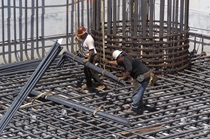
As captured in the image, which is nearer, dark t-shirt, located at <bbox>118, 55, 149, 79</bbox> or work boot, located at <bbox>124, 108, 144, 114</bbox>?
dark t-shirt, located at <bbox>118, 55, 149, 79</bbox>

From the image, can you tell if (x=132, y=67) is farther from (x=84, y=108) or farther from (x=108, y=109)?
(x=84, y=108)

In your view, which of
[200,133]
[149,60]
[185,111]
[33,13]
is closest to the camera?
[200,133]

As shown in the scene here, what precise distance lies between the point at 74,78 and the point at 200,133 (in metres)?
5.03

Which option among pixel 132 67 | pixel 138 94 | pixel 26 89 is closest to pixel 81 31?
pixel 132 67

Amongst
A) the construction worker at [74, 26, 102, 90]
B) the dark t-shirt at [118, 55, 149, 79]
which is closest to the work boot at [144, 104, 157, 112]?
the dark t-shirt at [118, 55, 149, 79]

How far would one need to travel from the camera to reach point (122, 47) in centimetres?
1866

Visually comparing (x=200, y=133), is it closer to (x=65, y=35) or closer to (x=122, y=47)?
(x=122, y=47)

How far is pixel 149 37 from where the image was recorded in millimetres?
18453

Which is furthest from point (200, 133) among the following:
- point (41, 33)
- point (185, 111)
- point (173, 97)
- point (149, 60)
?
point (41, 33)

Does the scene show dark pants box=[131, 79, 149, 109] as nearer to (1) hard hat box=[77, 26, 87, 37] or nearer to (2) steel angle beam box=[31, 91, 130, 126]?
(2) steel angle beam box=[31, 91, 130, 126]

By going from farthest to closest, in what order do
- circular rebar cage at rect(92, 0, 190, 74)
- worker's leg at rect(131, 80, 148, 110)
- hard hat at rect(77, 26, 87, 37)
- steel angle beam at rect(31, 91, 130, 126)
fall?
1. circular rebar cage at rect(92, 0, 190, 74)
2. hard hat at rect(77, 26, 87, 37)
3. worker's leg at rect(131, 80, 148, 110)
4. steel angle beam at rect(31, 91, 130, 126)

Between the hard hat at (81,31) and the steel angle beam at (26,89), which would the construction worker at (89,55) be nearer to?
the hard hat at (81,31)

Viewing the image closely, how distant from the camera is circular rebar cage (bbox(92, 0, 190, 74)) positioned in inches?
730

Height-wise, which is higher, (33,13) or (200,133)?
(33,13)
